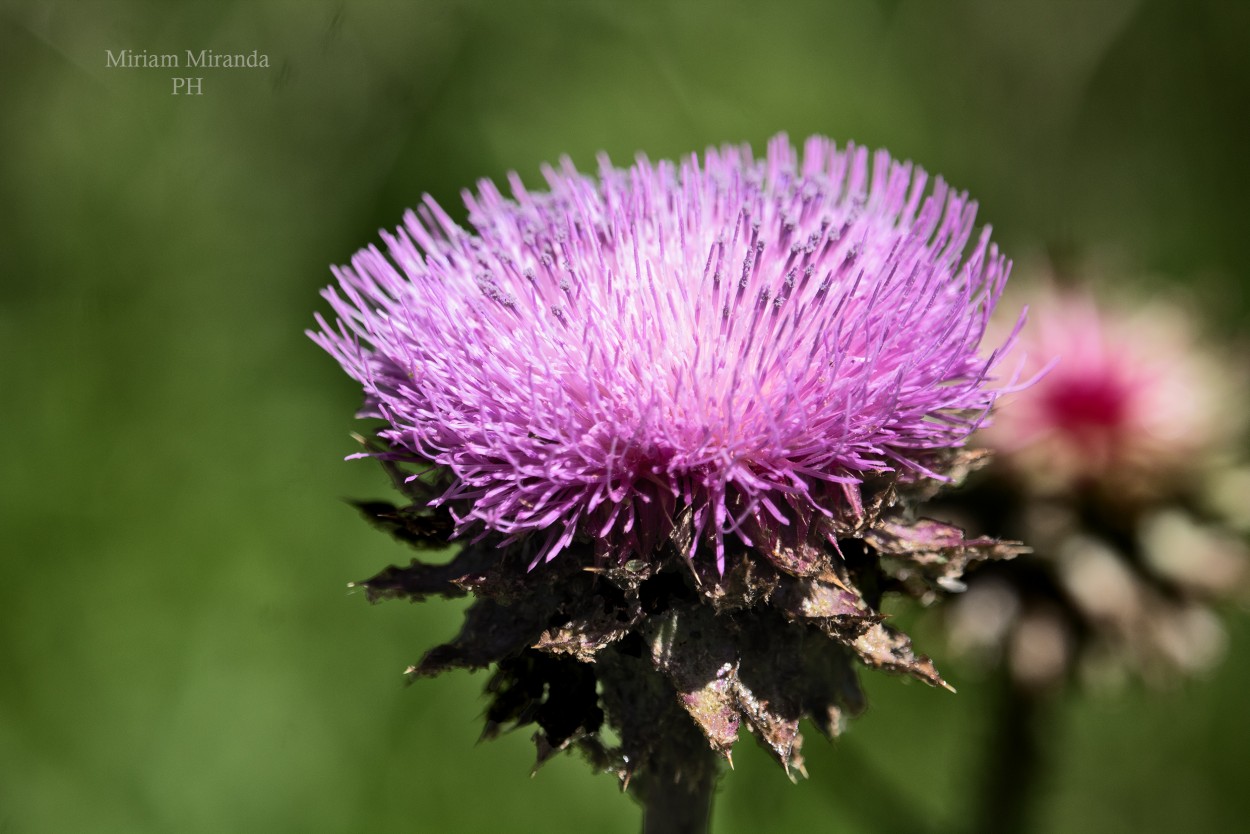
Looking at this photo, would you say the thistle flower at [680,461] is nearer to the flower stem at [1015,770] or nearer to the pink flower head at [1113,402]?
the pink flower head at [1113,402]

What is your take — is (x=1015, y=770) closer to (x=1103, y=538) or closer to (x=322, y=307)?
(x=1103, y=538)

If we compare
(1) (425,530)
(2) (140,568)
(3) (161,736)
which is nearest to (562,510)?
(1) (425,530)

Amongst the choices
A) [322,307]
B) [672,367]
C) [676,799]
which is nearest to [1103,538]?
[676,799]

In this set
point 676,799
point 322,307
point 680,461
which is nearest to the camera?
point 680,461

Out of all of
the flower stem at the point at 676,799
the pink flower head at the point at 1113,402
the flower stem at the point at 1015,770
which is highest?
the pink flower head at the point at 1113,402

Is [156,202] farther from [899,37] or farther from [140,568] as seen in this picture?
[899,37]

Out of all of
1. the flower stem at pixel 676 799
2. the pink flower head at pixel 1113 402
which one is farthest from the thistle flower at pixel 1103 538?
the flower stem at pixel 676 799
